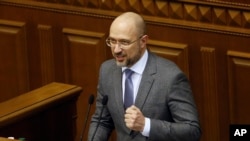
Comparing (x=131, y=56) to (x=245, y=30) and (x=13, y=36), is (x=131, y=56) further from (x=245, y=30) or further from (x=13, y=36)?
(x=13, y=36)

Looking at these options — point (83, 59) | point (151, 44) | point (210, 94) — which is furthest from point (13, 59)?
point (210, 94)

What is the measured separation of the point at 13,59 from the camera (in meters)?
5.70

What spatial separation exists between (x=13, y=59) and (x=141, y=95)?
1.92m

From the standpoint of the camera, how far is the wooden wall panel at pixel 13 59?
564 cm

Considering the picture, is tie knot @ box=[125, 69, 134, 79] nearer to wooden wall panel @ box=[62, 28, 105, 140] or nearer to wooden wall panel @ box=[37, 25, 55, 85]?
wooden wall panel @ box=[62, 28, 105, 140]

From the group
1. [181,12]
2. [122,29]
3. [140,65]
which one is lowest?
[140,65]

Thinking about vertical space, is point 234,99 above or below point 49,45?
below

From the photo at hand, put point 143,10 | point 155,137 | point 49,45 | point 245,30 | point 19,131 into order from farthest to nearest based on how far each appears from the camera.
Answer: point 49,45
point 143,10
point 245,30
point 19,131
point 155,137

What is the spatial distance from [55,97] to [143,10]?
0.94m

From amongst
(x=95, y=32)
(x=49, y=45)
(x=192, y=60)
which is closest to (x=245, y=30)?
(x=192, y=60)

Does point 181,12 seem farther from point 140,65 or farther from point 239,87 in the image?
point 140,65

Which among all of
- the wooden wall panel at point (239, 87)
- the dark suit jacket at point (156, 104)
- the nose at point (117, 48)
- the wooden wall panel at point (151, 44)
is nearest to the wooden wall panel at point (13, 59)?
the wooden wall panel at point (151, 44)

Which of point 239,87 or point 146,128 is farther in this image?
point 239,87

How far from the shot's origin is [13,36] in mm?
5656
